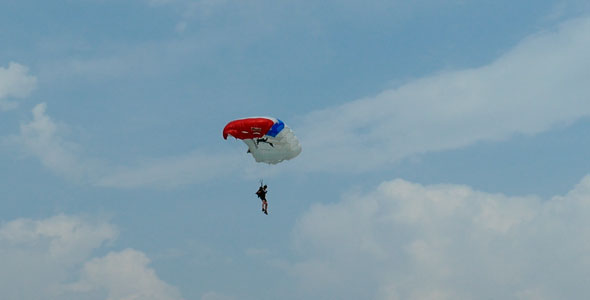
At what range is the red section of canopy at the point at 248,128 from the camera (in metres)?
81.8

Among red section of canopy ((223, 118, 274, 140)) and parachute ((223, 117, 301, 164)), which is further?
parachute ((223, 117, 301, 164))

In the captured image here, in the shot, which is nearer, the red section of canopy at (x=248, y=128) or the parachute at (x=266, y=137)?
the red section of canopy at (x=248, y=128)

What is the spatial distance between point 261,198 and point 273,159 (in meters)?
3.60

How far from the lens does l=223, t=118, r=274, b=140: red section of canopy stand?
81812 mm

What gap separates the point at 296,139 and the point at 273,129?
363cm

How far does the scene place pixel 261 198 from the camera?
3447 inches

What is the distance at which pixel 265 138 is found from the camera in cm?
8481

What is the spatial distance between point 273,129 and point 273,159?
5.26m

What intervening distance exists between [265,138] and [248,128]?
2.88 meters

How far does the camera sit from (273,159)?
286ft

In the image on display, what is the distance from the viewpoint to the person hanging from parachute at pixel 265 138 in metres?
82.1

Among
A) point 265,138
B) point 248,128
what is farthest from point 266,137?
point 248,128

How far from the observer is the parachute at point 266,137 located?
82.1 metres

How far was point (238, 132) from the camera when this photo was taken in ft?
272
